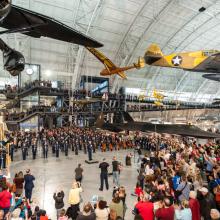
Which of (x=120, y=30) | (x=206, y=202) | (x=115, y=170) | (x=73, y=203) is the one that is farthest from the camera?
(x=120, y=30)

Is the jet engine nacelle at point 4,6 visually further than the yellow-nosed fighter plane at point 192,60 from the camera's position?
No

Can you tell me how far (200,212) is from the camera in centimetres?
602

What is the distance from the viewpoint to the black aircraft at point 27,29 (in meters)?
2.59

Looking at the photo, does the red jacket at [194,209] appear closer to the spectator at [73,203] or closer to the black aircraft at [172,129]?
the spectator at [73,203]

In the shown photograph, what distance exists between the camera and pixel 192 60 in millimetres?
12242

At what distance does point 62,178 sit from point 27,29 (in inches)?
390

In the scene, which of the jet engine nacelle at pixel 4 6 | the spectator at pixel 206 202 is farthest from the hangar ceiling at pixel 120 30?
the jet engine nacelle at pixel 4 6

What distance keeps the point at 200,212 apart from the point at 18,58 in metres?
6.04

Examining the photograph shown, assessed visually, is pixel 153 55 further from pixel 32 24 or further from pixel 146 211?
pixel 32 24

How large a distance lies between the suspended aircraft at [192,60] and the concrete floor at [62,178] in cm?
688

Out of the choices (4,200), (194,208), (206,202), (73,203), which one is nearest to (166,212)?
(194,208)

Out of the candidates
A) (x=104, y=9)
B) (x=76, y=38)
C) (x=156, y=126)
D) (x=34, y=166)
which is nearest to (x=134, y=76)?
(x=104, y=9)

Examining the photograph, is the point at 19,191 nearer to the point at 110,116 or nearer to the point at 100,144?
the point at 100,144

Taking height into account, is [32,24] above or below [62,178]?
above
